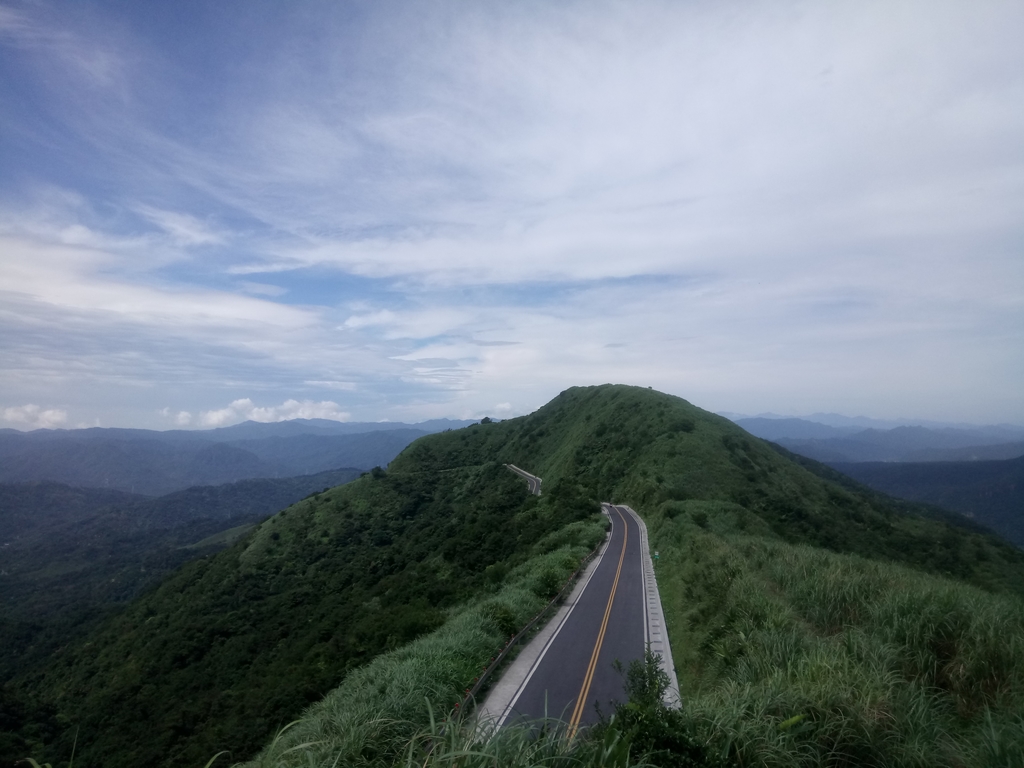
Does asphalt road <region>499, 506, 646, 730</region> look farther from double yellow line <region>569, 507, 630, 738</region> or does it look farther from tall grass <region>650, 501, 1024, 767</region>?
tall grass <region>650, 501, 1024, 767</region>

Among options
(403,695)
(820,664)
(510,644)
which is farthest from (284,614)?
(820,664)

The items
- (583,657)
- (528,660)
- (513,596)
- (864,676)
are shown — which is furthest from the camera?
(513,596)

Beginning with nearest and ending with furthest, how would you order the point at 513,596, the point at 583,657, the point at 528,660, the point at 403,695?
the point at 403,695 < the point at 528,660 < the point at 583,657 < the point at 513,596

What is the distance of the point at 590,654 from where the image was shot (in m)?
18.1

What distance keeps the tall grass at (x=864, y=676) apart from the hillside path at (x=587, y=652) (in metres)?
2.60

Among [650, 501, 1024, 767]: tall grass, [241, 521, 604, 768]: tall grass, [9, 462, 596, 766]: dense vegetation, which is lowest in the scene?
[9, 462, 596, 766]: dense vegetation

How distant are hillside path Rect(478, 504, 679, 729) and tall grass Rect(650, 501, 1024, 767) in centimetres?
260

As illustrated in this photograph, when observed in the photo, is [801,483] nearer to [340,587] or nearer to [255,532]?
[340,587]

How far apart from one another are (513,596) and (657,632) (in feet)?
19.9

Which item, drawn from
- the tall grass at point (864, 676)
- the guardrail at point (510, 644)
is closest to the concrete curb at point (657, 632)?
the tall grass at point (864, 676)

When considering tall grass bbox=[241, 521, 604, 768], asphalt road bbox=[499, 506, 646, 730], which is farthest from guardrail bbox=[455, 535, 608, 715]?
asphalt road bbox=[499, 506, 646, 730]

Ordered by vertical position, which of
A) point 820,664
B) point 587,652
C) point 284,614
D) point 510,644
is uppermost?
point 820,664

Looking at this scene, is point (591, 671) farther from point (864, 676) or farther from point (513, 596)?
point (864, 676)

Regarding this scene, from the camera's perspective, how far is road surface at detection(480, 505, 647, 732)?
45.8 feet
